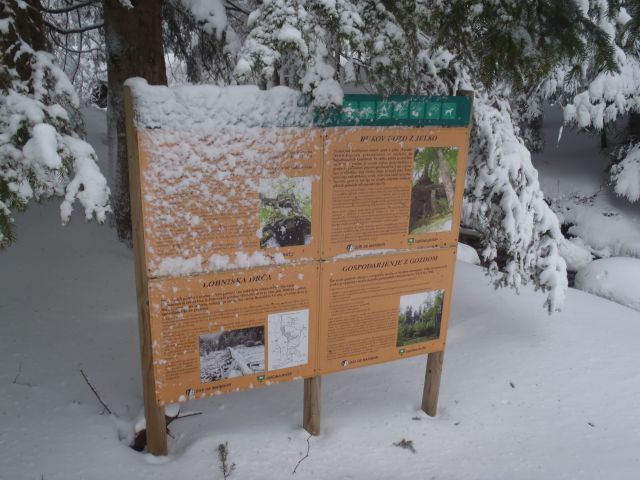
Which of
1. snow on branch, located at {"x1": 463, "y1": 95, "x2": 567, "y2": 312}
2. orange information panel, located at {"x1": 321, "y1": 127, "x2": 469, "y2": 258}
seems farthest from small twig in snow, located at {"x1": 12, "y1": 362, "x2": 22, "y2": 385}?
snow on branch, located at {"x1": 463, "y1": 95, "x2": 567, "y2": 312}

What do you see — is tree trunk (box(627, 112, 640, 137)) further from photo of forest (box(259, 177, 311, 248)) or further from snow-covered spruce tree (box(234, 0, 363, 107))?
photo of forest (box(259, 177, 311, 248))

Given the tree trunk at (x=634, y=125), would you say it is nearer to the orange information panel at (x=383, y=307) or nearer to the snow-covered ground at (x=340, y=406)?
the snow-covered ground at (x=340, y=406)

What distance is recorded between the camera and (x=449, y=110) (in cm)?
322

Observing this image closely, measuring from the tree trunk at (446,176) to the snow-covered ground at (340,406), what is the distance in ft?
5.52

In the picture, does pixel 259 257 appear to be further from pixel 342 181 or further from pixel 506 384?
pixel 506 384

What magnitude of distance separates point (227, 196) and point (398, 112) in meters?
1.17

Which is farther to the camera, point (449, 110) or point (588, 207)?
point (588, 207)

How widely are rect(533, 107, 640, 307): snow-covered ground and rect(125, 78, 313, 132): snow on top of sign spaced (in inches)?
298

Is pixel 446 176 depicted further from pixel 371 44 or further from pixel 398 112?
pixel 371 44

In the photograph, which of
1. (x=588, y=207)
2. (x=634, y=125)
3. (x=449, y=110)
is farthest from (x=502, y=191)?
(x=634, y=125)

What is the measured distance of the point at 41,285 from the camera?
5.16m

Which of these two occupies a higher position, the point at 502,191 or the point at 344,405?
the point at 502,191

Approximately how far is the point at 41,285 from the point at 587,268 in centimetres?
865

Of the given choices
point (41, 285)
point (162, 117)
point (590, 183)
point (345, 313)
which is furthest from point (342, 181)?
point (590, 183)
